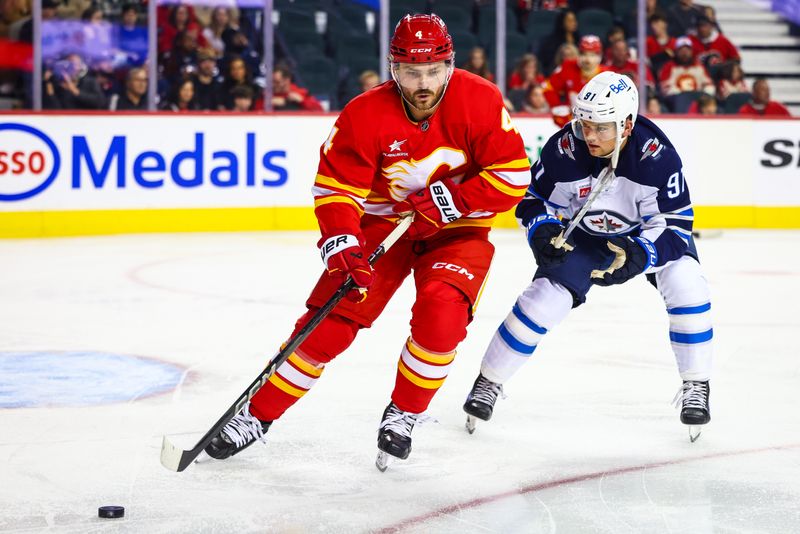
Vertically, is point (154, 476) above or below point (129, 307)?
above

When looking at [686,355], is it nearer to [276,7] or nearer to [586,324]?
[586,324]

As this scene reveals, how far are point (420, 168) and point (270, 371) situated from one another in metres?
0.62

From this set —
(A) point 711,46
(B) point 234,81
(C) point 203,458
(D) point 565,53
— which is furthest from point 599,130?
(A) point 711,46

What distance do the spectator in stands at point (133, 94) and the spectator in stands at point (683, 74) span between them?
3829 mm

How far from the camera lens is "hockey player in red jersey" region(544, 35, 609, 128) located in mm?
8594

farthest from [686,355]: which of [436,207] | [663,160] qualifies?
[436,207]

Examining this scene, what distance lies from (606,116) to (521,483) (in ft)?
3.10

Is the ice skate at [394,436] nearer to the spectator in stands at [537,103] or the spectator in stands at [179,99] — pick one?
the spectator in stands at [179,99]

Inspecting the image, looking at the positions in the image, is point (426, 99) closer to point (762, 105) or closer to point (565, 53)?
point (565, 53)

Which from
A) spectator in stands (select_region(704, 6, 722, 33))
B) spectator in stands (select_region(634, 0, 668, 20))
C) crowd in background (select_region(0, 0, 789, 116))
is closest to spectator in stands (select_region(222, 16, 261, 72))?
crowd in background (select_region(0, 0, 789, 116))

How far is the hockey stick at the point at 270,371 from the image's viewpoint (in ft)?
9.80

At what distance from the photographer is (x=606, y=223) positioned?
11.5 feet

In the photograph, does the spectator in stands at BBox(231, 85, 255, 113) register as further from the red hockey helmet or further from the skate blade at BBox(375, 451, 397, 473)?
the skate blade at BBox(375, 451, 397, 473)

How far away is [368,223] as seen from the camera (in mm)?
3365
